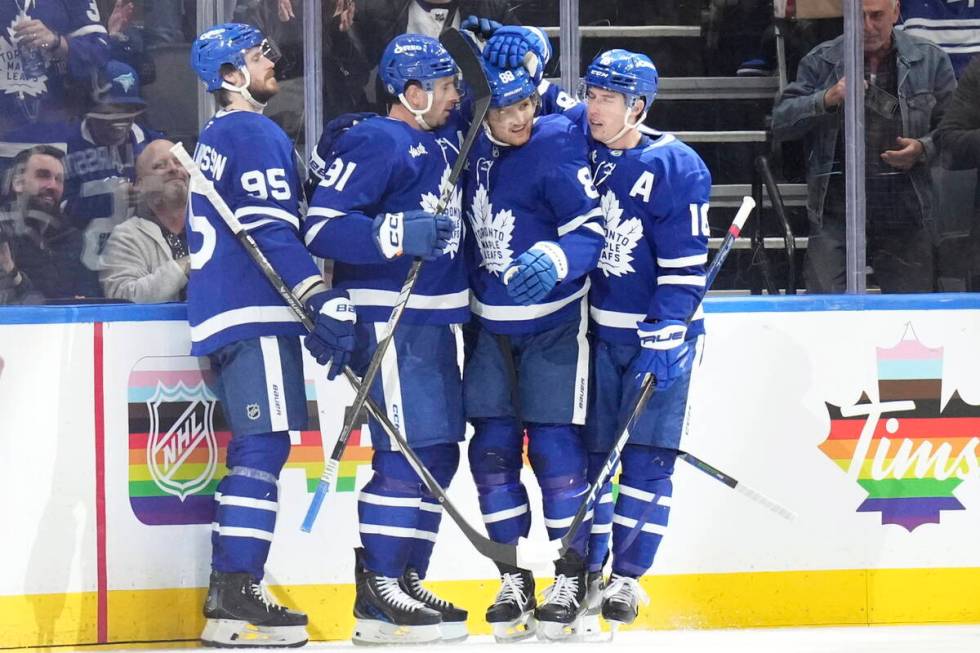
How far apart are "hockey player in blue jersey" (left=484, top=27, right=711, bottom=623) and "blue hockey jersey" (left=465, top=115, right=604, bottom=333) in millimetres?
77

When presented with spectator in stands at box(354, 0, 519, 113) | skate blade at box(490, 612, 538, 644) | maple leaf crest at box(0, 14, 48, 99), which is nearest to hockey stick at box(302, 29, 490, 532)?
spectator in stands at box(354, 0, 519, 113)

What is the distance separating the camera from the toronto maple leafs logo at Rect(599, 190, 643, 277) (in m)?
3.65

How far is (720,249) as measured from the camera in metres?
3.84

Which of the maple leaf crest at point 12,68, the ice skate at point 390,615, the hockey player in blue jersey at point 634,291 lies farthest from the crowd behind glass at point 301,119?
the ice skate at point 390,615

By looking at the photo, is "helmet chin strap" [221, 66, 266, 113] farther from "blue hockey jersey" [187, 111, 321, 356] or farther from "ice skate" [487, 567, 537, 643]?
"ice skate" [487, 567, 537, 643]

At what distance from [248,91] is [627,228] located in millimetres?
985

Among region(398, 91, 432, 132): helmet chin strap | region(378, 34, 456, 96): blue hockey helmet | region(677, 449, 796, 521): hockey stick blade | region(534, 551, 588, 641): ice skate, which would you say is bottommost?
region(534, 551, 588, 641): ice skate

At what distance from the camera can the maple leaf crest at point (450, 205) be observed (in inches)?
142

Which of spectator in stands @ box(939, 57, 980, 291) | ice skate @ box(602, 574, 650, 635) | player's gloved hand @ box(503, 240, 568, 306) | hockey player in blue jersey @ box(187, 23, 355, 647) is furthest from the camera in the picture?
spectator in stands @ box(939, 57, 980, 291)

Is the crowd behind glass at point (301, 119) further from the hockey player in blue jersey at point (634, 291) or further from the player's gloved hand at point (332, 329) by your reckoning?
the player's gloved hand at point (332, 329)

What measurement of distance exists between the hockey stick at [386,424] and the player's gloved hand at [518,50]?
713 mm

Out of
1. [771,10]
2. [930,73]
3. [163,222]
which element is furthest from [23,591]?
[930,73]

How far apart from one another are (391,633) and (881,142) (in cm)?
182

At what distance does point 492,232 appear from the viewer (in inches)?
144
